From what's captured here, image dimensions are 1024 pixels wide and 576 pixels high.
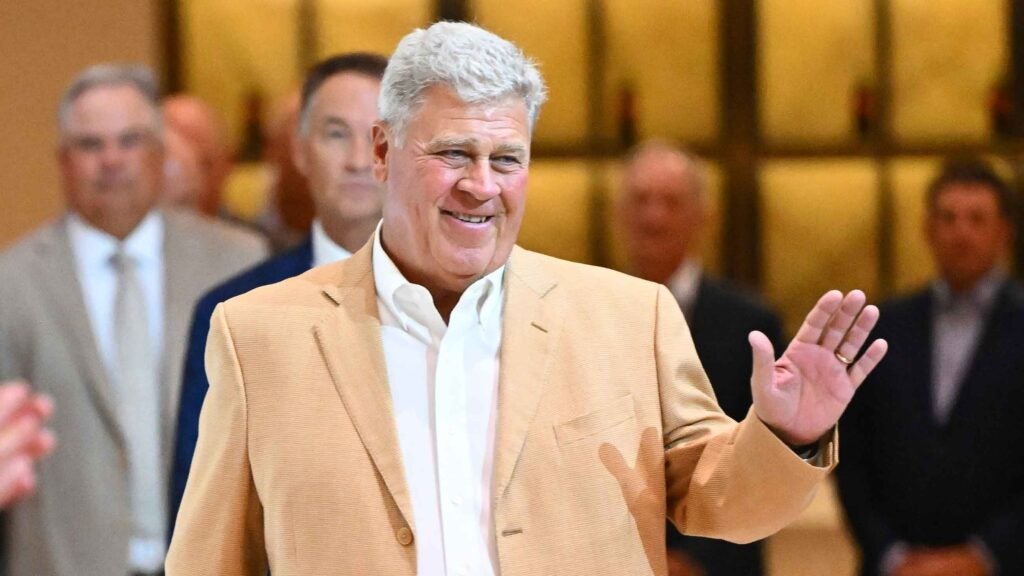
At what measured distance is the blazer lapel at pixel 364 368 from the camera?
6.40 ft

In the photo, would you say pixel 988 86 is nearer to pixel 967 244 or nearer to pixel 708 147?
pixel 708 147

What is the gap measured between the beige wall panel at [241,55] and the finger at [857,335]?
131 inches

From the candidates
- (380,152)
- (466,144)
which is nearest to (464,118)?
(466,144)

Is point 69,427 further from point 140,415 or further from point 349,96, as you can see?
point 349,96

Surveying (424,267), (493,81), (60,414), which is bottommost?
(60,414)

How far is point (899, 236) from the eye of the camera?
4.92m

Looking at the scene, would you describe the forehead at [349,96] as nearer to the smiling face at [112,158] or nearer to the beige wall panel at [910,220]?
the smiling face at [112,158]

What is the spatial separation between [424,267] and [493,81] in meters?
0.24

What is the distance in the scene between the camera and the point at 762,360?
1.88 metres

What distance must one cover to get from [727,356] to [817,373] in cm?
150

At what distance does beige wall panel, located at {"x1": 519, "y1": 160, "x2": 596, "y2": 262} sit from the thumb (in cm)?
303

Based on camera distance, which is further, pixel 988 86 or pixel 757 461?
pixel 988 86

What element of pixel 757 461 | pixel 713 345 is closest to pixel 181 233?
pixel 713 345

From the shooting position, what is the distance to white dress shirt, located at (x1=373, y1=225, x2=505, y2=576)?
1.94m
